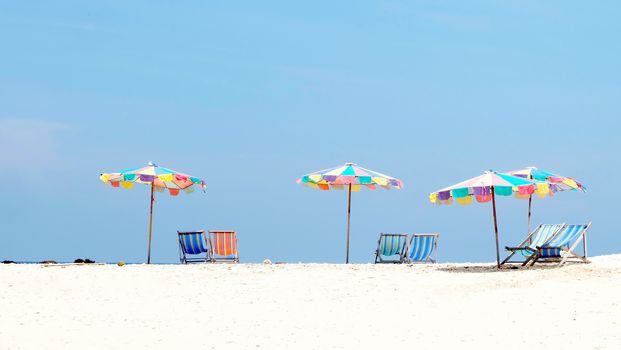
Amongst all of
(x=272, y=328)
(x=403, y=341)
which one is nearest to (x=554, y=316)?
(x=403, y=341)

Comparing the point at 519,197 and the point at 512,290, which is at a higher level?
the point at 519,197

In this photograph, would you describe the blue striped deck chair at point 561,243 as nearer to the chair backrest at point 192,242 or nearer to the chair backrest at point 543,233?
the chair backrest at point 543,233

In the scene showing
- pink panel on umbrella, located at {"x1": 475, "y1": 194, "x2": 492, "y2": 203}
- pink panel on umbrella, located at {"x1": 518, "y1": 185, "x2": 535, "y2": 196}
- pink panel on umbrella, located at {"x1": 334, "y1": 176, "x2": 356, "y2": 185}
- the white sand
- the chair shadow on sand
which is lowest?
the white sand

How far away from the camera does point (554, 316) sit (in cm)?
1052

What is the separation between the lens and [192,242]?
59.0 feet

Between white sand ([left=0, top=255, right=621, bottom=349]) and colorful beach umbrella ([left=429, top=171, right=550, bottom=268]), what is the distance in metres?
1.54

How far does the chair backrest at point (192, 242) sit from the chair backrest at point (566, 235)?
7232 mm

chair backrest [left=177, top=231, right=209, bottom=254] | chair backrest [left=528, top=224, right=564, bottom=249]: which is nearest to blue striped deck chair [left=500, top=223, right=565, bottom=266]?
chair backrest [left=528, top=224, right=564, bottom=249]

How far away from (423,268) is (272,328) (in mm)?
7023

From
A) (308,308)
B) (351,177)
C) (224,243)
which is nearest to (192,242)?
(224,243)

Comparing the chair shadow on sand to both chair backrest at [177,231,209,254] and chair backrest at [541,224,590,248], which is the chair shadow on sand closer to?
chair backrest at [541,224,590,248]

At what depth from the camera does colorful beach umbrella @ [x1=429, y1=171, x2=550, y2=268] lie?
51.1 ft

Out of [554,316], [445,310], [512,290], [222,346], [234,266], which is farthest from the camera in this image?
[234,266]

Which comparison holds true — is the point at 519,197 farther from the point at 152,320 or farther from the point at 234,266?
the point at 152,320
